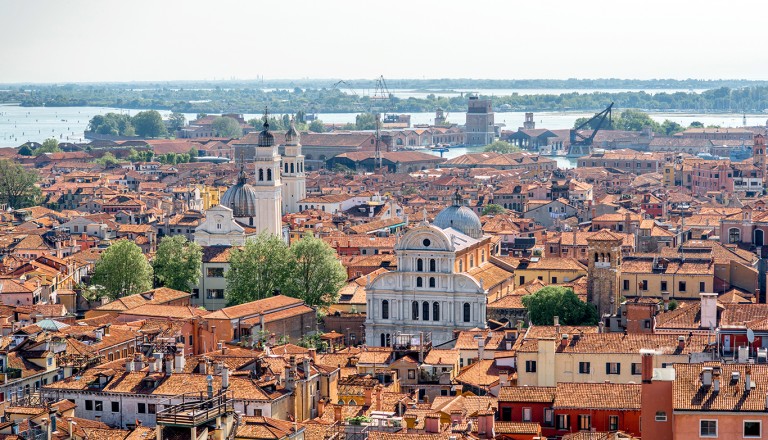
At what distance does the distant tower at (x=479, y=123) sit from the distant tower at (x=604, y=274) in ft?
377

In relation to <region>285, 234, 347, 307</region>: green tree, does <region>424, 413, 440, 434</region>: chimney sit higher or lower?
higher

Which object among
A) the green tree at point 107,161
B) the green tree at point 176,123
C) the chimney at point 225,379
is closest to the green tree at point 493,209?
the green tree at point 107,161

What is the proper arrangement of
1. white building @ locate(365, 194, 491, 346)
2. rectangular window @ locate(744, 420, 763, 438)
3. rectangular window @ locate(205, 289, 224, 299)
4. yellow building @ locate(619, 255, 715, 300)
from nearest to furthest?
rectangular window @ locate(744, 420, 763, 438) → yellow building @ locate(619, 255, 715, 300) → white building @ locate(365, 194, 491, 346) → rectangular window @ locate(205, 289, 224, 299)

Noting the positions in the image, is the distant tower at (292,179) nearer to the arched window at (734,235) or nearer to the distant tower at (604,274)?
the arched window at (734,235)

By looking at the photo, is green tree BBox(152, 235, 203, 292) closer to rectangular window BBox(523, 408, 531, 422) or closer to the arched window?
the arched window

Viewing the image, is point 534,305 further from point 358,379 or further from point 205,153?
point 205,153

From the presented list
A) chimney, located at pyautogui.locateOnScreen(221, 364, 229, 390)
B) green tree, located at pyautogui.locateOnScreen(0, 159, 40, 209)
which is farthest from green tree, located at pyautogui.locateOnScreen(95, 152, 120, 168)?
chimney, located at pyautogui.locateOnScreen(221, 364, 229, 390)

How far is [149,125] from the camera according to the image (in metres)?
147

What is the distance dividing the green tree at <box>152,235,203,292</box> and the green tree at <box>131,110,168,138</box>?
107m

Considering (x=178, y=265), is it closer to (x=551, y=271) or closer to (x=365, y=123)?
(x=551, y=271)

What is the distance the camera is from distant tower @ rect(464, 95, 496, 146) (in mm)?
148500

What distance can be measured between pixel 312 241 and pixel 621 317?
12006 mm

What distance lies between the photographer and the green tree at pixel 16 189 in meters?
72.8

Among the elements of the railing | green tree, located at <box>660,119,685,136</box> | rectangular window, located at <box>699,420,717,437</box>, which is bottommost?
green tree, located at <box>660,119,685,136</box>
